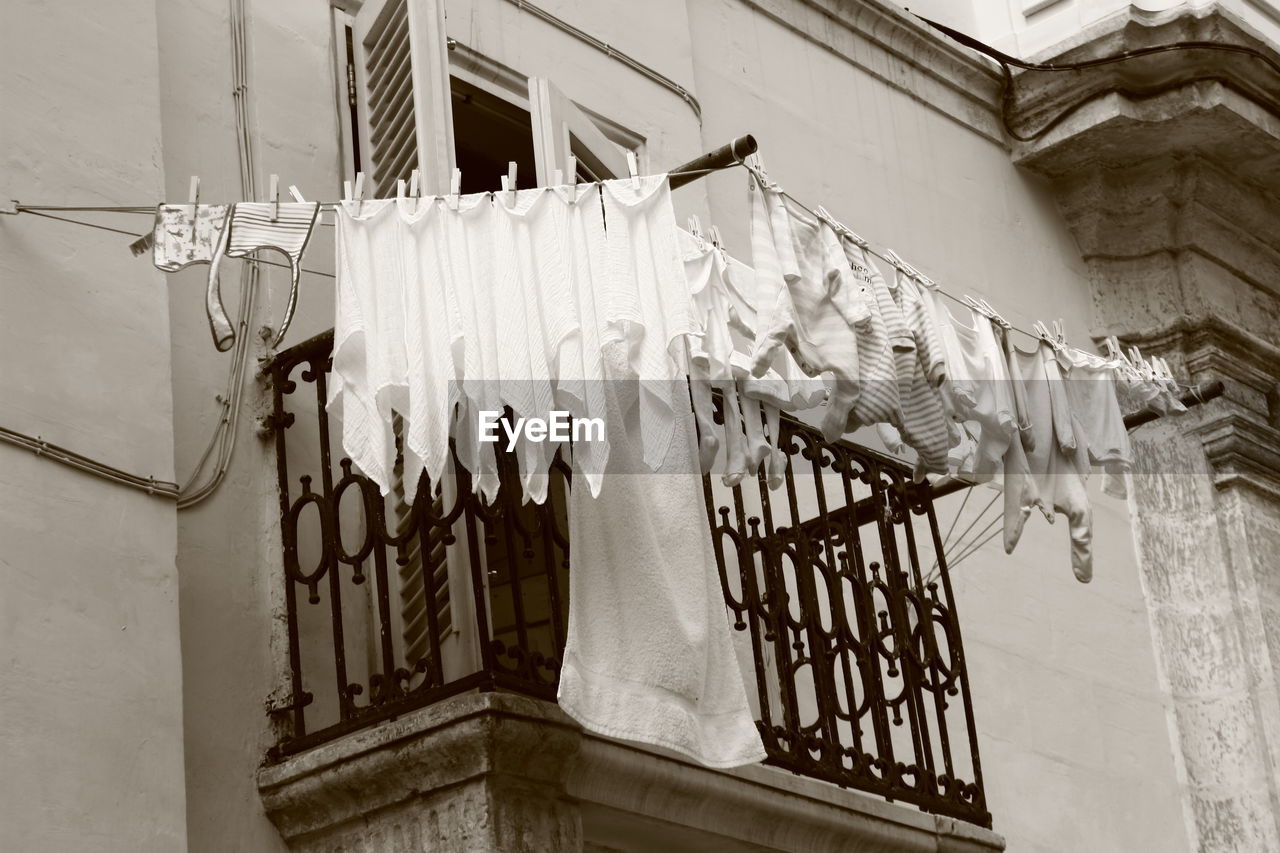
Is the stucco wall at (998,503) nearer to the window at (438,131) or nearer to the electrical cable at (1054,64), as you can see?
the electrical cable at (1054,64)

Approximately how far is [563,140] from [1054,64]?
13.7 ft

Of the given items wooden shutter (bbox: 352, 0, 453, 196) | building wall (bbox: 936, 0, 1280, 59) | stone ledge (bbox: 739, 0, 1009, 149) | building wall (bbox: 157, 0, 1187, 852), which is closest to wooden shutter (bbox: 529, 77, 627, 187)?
wooden shutter (bbox: 352, 0, 453, 196)

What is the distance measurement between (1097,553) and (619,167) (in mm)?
3282

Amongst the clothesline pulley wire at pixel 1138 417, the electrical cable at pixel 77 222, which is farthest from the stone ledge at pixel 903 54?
the electrical cable at pixel 77 222

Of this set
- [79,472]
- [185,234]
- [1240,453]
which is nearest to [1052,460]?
[185,234]

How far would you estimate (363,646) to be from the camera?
6301 millimetres

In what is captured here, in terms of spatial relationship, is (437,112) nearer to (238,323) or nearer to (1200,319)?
(238,323)

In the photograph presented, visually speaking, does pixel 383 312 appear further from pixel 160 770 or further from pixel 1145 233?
pixel 1145 233

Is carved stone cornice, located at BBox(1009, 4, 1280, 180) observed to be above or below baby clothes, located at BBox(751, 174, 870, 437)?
above

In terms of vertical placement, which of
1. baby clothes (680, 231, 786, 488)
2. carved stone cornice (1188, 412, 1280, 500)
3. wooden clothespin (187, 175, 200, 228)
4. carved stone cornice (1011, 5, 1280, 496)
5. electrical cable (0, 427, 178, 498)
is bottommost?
electrical cable (0, 427, 178, 498)

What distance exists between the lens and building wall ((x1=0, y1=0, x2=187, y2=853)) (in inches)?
207

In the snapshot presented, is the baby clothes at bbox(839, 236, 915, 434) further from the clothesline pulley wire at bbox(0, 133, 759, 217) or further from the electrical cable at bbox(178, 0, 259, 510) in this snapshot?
the electrical cable at bbox(178, 0, 259, 510)

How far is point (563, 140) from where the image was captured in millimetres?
6621

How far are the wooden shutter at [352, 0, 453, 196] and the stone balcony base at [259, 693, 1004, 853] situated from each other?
1472 mm
